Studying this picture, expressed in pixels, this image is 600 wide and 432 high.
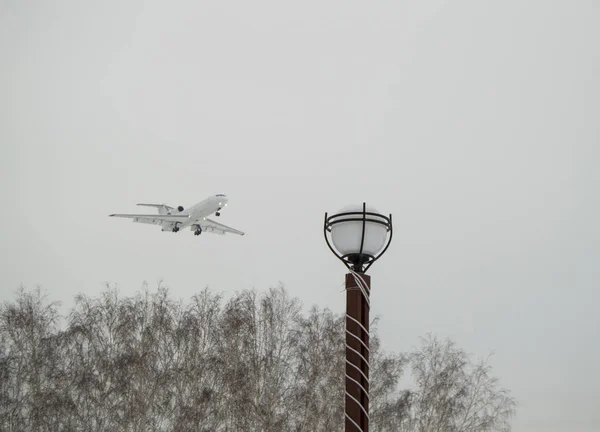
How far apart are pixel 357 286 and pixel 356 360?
1.72 feet

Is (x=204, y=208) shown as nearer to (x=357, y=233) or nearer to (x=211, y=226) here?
(x=211, y=226)

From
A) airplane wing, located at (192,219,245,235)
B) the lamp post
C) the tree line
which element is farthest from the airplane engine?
the lamp post

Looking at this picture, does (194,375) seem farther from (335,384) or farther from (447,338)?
(447,338)

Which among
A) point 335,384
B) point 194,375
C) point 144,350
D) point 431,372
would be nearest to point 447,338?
point 431,372

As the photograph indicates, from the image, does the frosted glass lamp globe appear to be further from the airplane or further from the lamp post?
the airplane

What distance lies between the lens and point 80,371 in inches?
1155

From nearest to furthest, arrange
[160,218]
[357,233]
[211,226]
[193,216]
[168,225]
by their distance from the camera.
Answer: [357,233] → [193,216] → [160,218] → [168,225] → [211,226]

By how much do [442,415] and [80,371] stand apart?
54.6 feet

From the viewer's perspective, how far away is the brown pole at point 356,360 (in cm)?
447

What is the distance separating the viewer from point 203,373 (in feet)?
A: 95.0

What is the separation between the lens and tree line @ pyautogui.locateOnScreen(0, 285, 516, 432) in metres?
27.7

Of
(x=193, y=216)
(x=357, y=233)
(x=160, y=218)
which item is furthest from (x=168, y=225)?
(x=357, y=233)

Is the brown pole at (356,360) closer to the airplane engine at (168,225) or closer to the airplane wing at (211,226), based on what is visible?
the airplane engine at (168,225)

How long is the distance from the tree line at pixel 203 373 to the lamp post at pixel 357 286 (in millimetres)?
22930
